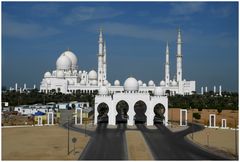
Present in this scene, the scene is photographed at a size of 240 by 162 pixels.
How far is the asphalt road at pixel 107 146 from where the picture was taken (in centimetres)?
2417

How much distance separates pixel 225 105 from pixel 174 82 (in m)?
24.5

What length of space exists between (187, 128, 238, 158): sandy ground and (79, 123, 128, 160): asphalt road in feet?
21.3

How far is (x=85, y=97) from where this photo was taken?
75125 millimetres

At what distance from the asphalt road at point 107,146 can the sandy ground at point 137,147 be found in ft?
1.27

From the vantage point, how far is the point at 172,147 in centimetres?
2817

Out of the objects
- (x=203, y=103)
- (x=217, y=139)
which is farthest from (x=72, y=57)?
(x=217, y=139)

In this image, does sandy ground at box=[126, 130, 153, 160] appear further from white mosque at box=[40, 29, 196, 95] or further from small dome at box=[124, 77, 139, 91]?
white mosque at box=[40, 29, 196, 95]

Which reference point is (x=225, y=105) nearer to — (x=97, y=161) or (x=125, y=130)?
(x=125, y=130)

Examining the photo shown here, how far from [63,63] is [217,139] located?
205 feet

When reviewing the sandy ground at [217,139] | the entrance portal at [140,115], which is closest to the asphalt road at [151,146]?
the sandy ground at [217,139]

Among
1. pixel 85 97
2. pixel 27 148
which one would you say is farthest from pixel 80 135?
pixel 85 97

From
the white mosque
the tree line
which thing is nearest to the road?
the tree line

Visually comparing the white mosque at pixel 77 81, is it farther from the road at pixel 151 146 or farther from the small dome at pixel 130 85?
the road at pixel 151 146

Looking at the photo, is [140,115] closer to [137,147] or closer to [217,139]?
[217,139]
